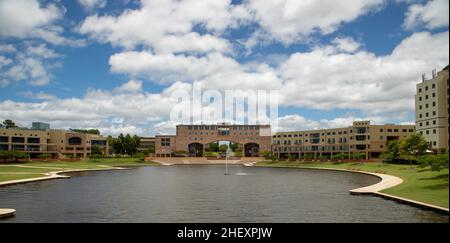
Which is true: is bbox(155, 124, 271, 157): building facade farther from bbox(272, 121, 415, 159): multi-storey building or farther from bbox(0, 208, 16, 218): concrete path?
bbox(0, 208, 16, 218): concrete path

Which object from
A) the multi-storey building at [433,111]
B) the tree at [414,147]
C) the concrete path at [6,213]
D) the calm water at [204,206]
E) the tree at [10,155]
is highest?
the multi-storey building at [433,111]

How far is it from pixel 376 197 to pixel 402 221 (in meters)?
13.5

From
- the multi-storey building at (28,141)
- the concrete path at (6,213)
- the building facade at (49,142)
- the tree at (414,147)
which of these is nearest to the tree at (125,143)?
the building facade at (49,142)

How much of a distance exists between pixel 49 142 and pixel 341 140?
345 feet

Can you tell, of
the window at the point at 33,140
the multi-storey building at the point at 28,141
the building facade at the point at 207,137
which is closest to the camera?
the multi-storey building at the point at 28,141

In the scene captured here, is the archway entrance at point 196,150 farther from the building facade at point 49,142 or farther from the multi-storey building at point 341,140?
the building facade at point 49,142

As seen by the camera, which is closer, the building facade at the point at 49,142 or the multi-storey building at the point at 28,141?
the multi-storey building at the point at 28,141

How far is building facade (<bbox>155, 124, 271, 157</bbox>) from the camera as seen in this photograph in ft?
568

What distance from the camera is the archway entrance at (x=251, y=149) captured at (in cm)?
17850

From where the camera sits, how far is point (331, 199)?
139 feet

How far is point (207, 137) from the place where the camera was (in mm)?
173625

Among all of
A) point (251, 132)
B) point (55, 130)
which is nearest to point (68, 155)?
point (55, 130)

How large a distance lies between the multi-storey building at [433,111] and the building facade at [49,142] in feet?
379

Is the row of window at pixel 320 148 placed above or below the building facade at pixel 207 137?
below
